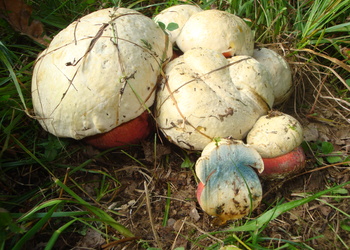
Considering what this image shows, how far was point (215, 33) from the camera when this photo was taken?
2.14 metres

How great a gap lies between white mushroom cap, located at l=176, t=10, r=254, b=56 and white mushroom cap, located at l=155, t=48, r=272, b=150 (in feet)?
0.33

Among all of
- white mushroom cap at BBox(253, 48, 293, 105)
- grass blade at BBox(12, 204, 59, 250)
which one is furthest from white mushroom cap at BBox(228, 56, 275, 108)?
grass blade at BBox(12, 204, 59, 250)

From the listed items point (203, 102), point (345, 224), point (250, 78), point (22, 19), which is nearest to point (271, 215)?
point (345, 224)

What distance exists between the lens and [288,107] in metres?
2.77

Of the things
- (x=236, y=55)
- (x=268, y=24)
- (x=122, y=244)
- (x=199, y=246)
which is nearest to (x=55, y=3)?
(x=236, y=55)

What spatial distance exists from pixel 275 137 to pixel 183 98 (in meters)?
0.64

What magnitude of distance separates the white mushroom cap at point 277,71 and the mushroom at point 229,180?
2.65ft

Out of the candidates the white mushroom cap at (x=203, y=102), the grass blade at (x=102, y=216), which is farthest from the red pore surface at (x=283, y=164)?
the grass blade at (x=102, y=216)

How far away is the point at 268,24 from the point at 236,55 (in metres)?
0.93

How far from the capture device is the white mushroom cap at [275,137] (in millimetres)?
1927

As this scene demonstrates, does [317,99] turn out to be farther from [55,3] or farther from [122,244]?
[55,3]

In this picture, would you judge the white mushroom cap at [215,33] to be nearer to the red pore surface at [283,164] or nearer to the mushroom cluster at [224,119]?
the mushroom cluster at [224,119]

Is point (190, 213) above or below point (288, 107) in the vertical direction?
below

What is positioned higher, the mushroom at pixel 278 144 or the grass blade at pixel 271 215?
the mushroom at pixel 278 144
